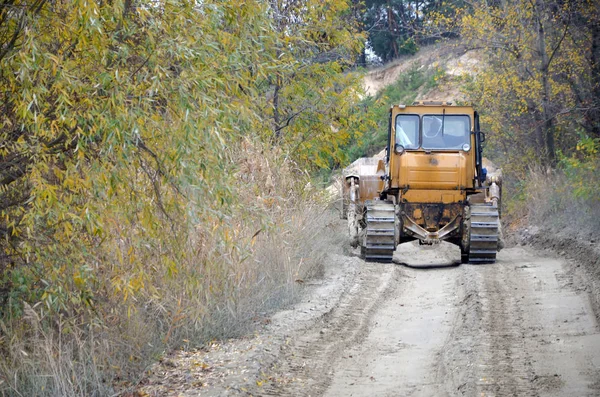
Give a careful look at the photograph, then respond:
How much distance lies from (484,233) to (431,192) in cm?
144

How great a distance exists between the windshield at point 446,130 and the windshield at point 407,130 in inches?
7.3

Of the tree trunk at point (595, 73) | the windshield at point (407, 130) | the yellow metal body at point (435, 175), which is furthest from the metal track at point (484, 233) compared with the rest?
the tree trunk at point (595, 73)

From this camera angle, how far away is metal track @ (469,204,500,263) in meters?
15.3

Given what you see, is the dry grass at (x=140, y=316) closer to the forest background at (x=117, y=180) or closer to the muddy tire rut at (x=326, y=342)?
the forest background at (x=117, y=180)

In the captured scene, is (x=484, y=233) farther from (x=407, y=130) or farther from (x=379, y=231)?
(x=407, y=130)

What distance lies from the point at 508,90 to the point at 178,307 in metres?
18.1

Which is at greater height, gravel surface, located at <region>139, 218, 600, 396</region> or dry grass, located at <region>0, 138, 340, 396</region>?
dry grass, located at <region>0, 138, 340, 396</region>

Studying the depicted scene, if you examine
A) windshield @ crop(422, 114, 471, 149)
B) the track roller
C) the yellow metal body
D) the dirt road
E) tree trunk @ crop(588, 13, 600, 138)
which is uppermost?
tree trunk @ crop(588, 13, 600, 138)

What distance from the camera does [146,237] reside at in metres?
6.97

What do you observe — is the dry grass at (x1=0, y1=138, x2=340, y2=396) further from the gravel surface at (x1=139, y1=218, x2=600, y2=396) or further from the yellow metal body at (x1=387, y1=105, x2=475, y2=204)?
the yellow metal body at (x1=387, y1=105, x2=475, y2=204)

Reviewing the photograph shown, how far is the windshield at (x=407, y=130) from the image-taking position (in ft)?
54.4

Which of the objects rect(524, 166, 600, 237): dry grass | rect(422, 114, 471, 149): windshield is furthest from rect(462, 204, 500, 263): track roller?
rect(524, 166, 600, 237): dry grass

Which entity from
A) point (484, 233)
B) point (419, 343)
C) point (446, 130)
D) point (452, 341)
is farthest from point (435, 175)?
point (452, 341)

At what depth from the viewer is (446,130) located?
16.7 meters
